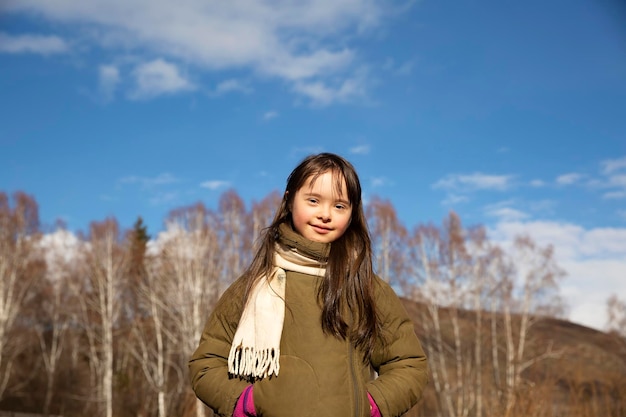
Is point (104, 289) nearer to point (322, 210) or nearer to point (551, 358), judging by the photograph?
point (551, 358)

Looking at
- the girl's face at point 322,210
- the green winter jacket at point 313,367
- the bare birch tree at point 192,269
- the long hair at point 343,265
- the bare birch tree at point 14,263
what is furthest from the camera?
the bare birch tree at point 14,263

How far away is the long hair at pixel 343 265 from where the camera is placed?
6.21ft

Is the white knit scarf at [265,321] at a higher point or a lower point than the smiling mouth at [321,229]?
lower

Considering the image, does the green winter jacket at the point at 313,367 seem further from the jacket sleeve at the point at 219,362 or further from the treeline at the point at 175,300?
the treeline at the point at 175,300

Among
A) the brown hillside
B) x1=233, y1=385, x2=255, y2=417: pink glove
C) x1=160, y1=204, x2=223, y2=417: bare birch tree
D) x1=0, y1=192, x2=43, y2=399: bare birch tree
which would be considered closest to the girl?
x1=233, y1=385, x2=255, y2=417: pink glove

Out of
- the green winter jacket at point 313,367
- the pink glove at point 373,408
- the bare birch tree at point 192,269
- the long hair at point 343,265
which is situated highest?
the bare birch tree at point 192,269

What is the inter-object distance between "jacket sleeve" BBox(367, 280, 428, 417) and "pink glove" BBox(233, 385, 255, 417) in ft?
1.12

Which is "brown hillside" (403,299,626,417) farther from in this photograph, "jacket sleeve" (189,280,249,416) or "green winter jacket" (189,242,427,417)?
"jacket sleeve" (189,280,249,416)

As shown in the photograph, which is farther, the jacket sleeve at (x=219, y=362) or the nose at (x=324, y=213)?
the nose at (x=324, y=213)

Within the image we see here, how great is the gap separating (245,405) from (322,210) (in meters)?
0.63

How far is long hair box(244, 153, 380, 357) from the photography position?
1.89m

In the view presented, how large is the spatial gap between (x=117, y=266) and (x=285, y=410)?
24724 mm

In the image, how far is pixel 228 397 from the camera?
181 centimetres

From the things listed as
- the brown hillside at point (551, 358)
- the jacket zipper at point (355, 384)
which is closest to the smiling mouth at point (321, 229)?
the jacket zipper at point (355, 384)
